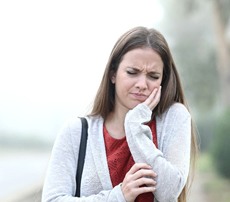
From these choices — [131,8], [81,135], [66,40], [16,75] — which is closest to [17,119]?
[16,75]

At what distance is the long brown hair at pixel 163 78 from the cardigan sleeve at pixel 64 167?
0.53 feet

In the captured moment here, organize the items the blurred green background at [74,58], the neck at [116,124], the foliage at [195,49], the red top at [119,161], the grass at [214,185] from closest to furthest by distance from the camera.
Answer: the red top at [119,161], the neck at [116,124], the grass at [214,185], the blurred green background at [74,58], the foliage at [195,49]

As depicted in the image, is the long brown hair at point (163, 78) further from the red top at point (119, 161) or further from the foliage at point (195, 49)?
the foliage at point (195, 49)

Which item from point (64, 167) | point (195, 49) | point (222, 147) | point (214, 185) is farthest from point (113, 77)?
point (195, 49)

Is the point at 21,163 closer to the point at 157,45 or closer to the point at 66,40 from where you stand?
the point at 66,40

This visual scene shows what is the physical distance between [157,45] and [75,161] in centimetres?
57

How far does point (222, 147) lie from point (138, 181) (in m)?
11.5

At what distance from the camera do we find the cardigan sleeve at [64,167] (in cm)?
249

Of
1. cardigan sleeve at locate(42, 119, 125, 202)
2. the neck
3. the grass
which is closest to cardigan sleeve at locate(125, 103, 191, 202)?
the neck

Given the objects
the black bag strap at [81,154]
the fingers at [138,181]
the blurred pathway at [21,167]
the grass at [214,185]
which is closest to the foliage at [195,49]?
the blurred pathway at [21,167]

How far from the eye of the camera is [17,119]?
20.0 meters

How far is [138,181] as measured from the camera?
2.30 metres

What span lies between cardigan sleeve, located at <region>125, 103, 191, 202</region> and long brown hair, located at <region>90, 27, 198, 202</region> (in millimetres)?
67

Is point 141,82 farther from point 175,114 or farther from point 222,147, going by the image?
point 222,147
